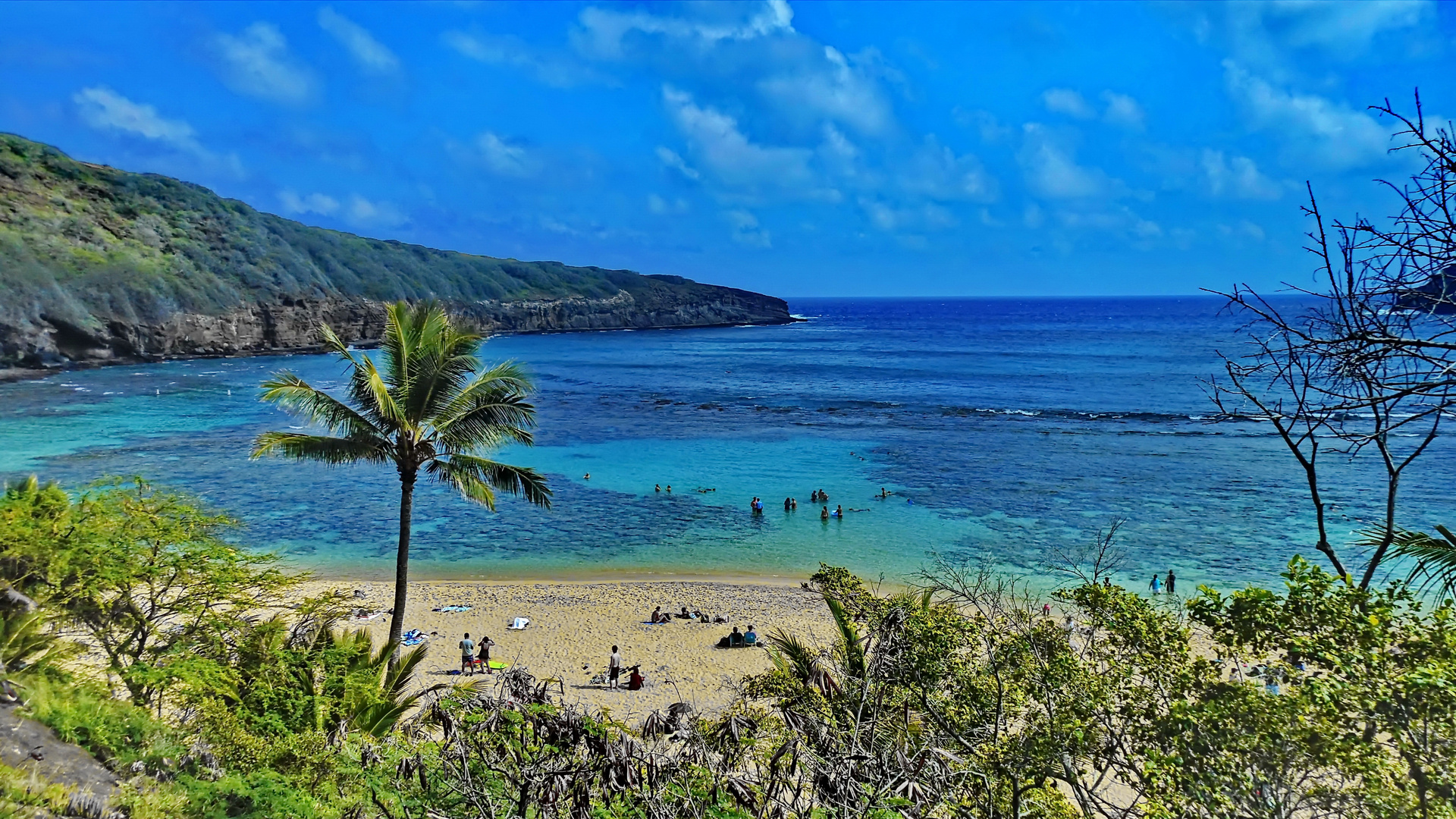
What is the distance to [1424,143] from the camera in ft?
10.8

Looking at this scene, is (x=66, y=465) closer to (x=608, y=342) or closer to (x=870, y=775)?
(x=870, y=775)

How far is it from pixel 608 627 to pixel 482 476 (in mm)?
9354

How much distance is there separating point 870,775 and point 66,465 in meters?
41.6

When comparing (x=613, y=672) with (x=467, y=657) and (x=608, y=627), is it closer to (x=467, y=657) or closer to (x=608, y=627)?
(x=467, y=657)

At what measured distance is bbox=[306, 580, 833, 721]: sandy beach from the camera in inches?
685

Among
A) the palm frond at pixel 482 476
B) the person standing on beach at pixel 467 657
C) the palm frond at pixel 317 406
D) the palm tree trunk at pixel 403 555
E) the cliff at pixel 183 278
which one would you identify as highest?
the cliff at pixel 183 278

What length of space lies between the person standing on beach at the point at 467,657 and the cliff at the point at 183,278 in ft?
247

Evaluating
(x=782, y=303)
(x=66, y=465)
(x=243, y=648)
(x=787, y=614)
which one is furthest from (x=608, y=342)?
(x=243, y=648)

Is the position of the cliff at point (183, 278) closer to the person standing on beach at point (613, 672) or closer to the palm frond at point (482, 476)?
the person standing on beach at point (613, 672)

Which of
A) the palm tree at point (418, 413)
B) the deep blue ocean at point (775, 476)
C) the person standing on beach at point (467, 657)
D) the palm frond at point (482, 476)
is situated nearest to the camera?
the palm tree at point (418, 413)

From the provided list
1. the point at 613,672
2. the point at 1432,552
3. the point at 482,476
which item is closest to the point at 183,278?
the point at 613,672

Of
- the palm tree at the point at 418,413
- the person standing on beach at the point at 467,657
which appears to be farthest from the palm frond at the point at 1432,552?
the person standing on beach at the point at 467,657

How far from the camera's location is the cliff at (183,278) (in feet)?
242

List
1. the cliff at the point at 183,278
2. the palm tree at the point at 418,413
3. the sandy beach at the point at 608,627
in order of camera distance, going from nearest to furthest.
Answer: the palm tree at the point at 418,413, the sandy beach at the point at 608,627, the cliff at the point at 183,278
